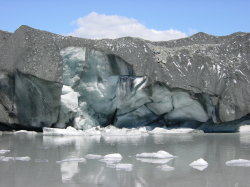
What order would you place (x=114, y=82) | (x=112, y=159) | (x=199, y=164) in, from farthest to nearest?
(x=114, y=82), (x=112, y=159), (x=199, y=164)

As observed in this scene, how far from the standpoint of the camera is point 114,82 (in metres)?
16.5

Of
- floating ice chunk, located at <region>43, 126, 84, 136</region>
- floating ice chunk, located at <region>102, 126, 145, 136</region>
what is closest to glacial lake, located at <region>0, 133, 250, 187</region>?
floating ice chunk, located at <region>43, 126, 84, 136</region>

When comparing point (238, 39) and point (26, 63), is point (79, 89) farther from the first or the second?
point (238, 39)

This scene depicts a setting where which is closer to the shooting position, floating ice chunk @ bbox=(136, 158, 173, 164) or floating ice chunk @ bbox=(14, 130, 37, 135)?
floating ice chunk @ bbox=(136, 158, 173, 164)

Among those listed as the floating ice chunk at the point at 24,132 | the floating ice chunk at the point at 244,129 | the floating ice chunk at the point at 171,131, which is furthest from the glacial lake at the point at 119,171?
the floating ice chunk at the point at 244,129

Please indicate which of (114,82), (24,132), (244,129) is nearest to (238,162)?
(244,129)

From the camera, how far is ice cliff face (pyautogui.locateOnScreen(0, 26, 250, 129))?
15695 millimetres

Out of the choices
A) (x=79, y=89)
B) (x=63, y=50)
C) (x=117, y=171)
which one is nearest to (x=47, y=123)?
(x=79, y=89)

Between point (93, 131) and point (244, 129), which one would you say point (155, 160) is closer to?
point (93, 131)

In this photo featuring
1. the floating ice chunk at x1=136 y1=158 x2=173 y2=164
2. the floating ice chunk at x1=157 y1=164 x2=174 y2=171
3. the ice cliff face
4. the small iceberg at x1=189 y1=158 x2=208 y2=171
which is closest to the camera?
the floating ice chunk at x1=157 y1=164 x2=174 y2=171

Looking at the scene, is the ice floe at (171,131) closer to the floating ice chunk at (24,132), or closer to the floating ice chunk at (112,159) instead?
the floating ice chunk at (24,132)

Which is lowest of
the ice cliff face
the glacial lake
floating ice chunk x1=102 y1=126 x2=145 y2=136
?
the glacial lake

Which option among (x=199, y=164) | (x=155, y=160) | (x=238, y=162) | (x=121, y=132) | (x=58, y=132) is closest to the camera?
(x=199, y=164)

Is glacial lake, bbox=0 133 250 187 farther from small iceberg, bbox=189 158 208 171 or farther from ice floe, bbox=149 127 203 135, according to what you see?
ice floe, bbox=149 127 203 135
